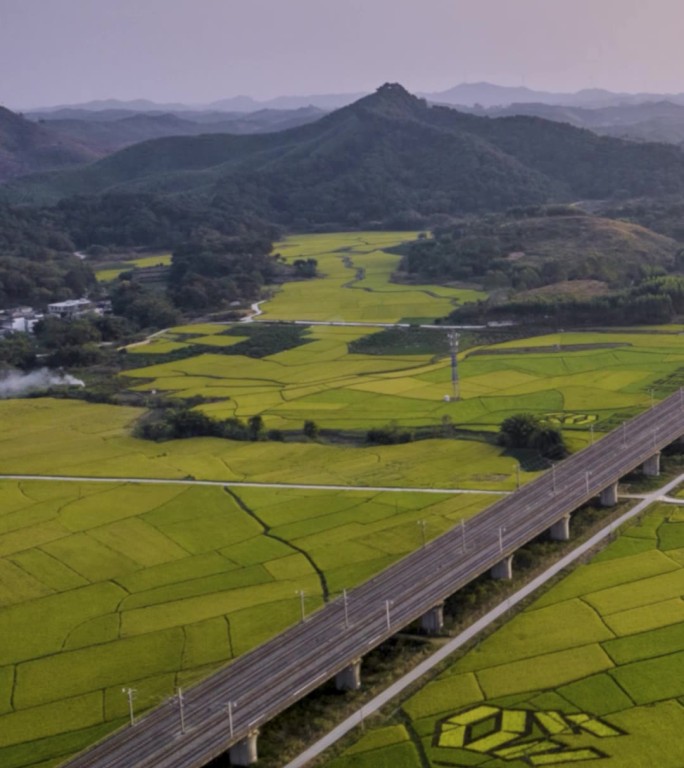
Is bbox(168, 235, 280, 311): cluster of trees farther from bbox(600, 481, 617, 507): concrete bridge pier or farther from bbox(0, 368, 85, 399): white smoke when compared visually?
bbox(600, 481, 617, 507): concrete bridge pier

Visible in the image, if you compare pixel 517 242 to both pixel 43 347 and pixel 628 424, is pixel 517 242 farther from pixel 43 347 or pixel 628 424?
pixel 628 424

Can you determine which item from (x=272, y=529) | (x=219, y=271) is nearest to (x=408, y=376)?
(x=272, y=529)

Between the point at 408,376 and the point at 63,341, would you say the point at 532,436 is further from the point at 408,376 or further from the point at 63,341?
the point at 63,341

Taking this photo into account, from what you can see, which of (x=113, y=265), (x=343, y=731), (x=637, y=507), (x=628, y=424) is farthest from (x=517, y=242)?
(x=343, y=731)

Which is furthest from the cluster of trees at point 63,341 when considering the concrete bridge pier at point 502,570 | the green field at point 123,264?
the concrete bridge pier at point 502,570

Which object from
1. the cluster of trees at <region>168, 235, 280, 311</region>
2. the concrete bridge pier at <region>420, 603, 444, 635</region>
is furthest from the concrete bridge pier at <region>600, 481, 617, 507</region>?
the cluster of trees at <region>168, 235, 280, 311</region>
